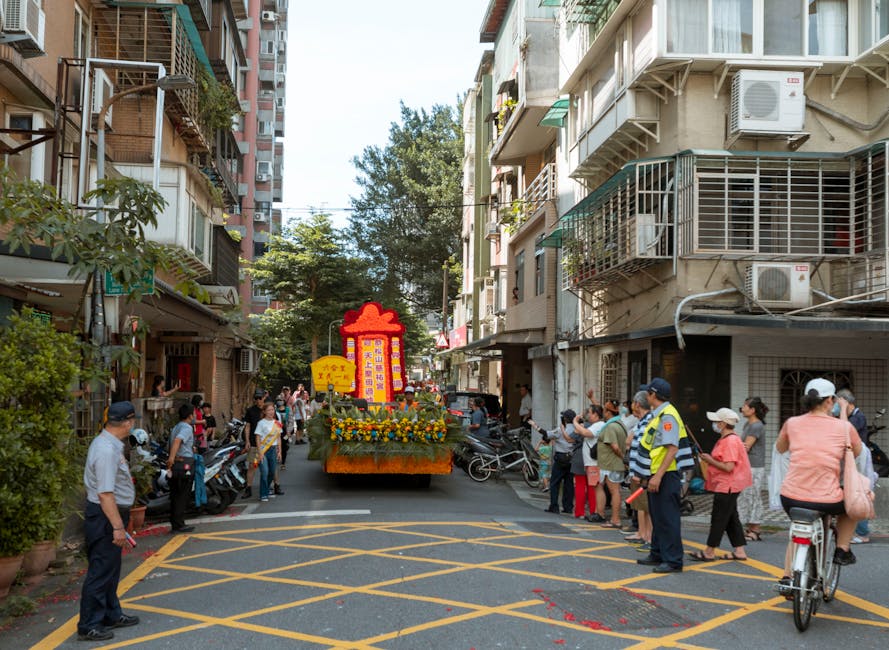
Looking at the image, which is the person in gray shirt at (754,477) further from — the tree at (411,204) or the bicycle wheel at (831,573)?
the tree at (411,204)

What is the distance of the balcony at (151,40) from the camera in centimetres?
1831

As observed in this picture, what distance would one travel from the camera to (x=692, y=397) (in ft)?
48.9

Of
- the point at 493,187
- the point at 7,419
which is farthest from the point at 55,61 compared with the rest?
the point at 493,187

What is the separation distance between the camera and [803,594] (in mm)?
6199

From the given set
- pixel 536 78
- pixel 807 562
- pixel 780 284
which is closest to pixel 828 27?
pixel 780 284

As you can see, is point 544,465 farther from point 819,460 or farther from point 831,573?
point 819,460

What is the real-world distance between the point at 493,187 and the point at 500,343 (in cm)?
1001

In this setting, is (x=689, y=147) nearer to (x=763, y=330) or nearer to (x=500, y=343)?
(x=763, y=330)

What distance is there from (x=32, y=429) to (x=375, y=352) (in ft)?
42.4

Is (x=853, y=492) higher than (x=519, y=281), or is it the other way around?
(x=519, y=281)

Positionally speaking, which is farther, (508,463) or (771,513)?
(508,463)

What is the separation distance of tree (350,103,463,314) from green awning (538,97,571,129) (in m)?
21.9

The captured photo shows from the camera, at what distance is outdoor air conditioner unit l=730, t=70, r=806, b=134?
14297 mm

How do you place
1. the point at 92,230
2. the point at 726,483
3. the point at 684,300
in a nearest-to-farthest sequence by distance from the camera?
the point at 92,230
the point at 726,483
the point at 684,300
